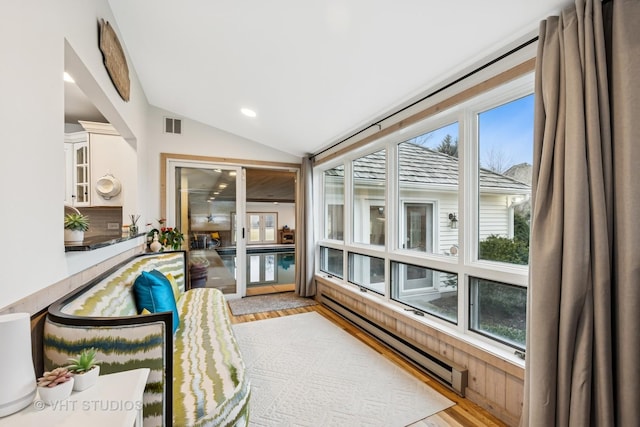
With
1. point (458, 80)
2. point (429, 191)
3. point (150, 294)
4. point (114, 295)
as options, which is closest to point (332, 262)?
point (429, 191)

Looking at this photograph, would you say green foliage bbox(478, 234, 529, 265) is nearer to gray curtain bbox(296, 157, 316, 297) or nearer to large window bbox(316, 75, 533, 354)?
large window bbox(316, 75, 533, 354)

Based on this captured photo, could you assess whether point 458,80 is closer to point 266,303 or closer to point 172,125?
point 266,303

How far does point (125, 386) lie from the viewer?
0.94m

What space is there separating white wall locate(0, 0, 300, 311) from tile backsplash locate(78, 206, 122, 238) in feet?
6.99

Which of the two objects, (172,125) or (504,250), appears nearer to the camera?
(504,250)

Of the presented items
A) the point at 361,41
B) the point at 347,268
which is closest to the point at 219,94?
the point at 361,41

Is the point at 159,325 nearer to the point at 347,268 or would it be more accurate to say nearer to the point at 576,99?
the point at 576,99

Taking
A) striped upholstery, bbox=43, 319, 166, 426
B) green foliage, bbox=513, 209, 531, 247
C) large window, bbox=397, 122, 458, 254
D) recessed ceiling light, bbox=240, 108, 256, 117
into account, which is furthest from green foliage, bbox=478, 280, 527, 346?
recessed ceiling light, bbox=240, 108, 256, 117

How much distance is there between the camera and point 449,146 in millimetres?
2543

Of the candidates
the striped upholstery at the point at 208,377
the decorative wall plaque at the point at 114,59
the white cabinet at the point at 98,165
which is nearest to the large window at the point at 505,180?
the striped upholstery at the point at 208,377

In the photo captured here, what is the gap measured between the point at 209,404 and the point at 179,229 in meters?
3.45

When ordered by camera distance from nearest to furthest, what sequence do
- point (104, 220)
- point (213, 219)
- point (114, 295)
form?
point (114, 295), point (104, 220), point (213, 219)

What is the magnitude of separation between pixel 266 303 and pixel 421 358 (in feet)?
8.31

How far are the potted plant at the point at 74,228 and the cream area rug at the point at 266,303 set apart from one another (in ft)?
8.81
